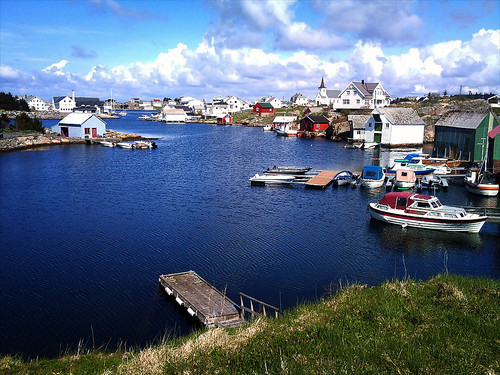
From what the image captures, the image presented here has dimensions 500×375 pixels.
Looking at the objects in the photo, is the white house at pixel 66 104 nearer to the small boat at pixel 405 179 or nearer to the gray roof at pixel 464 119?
the gray roof at pixel 464 119

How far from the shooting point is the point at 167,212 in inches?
1193

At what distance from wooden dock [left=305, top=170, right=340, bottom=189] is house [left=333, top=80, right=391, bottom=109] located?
222 feet

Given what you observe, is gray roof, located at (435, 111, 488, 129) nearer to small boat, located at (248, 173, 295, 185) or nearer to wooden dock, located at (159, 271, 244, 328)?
small boat, located at (248, 173, 295, 185)

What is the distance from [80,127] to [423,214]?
68777 mm

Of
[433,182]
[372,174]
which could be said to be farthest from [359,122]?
[433,182]

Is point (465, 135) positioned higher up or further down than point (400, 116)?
further down

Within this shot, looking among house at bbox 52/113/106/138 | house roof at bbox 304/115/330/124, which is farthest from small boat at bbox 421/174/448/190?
house at bbox 52/113/106/138


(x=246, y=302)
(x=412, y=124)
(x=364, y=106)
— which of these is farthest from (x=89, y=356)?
(x=364, y=106)

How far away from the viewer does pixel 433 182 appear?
125ft

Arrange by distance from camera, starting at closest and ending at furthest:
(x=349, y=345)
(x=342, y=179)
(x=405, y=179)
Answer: (x=349, y=345) < (x=405, y=179) < (x=342, y=179)

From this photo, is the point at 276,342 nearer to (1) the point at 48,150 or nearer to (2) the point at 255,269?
(2) the point at 255,269

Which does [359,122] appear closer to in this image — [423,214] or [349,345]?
[423,214]

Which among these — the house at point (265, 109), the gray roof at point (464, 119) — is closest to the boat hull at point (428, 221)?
the gray roof at point (464, 119)

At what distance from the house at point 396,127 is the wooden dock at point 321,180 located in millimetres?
31974
